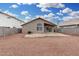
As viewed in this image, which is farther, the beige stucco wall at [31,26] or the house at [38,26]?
the beige stucco wall at [31,26]

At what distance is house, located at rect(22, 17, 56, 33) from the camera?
1475cm

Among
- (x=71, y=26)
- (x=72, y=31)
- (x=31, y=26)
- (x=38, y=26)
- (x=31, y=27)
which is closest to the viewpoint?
(x=72, y=31)

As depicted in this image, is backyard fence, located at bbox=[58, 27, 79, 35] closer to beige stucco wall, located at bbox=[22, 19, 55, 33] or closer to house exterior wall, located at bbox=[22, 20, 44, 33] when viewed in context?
beige stucco wall, located at bbox=[22, 19, 55, 33]

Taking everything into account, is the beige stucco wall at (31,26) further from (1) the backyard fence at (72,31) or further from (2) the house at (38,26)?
(1) the backyard fence at (72,31)

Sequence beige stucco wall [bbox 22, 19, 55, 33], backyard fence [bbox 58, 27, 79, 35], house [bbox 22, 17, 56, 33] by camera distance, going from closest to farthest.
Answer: backyard fence [bbox 58, 27, 79, 35], house [bbox 22, 17, 56, 33], beige stucco wall [bbox 22, 19, 55, 33]

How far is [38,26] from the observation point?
51.0 feet

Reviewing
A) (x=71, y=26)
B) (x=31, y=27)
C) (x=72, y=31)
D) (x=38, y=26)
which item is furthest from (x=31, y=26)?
(x=72, y=31)

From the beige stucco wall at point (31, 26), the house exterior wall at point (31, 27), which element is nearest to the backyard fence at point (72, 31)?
the beige stucco wall at point (31, 26)

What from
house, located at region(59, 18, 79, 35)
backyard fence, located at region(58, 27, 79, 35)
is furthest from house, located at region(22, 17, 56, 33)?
backyard fence, located at region(58, 27, 79, 35)

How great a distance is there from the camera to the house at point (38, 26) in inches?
581

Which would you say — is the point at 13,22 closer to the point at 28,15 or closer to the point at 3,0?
the point at 28,15

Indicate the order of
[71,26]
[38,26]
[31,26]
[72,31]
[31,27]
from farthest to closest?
[38,26] → [31,26] → [31,27] → [71,26] → [72,31]

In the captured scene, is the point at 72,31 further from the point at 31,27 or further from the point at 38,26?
the point at 31,27

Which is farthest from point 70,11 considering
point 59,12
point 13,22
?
point 13,22
